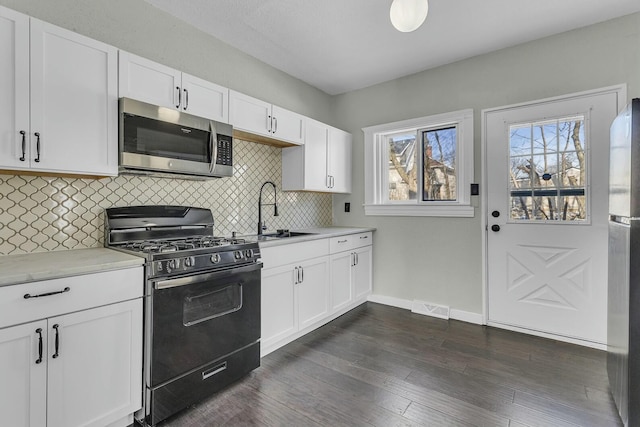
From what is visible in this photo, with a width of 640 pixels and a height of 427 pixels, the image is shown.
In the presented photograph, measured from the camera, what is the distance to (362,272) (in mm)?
3715

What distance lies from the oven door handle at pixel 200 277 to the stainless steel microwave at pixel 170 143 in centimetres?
77

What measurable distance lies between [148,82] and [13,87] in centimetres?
68

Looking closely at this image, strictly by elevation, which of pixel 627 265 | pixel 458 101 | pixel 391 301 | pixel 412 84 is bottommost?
pixel 391 301

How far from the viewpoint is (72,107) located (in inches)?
68.8

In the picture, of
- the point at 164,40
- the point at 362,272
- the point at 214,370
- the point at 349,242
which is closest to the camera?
the point at 214,370

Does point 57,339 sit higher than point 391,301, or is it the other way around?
point 57,339

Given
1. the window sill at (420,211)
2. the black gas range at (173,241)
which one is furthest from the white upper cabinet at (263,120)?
the window sill at (420,211)

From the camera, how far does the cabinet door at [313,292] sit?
2807 mm

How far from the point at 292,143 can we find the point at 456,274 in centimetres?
218

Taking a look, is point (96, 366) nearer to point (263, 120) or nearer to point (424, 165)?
point (263, 120)

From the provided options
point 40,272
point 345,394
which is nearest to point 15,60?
point 40,272

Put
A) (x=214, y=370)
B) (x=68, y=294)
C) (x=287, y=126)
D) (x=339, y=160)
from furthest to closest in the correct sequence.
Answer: (x=339, y=160), (x=287, y=126), (x=214, y=370), (x=68, y=294)

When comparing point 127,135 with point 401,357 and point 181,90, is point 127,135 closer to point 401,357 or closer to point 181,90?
point 181,90

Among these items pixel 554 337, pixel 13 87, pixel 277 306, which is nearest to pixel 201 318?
pixel 277 306
